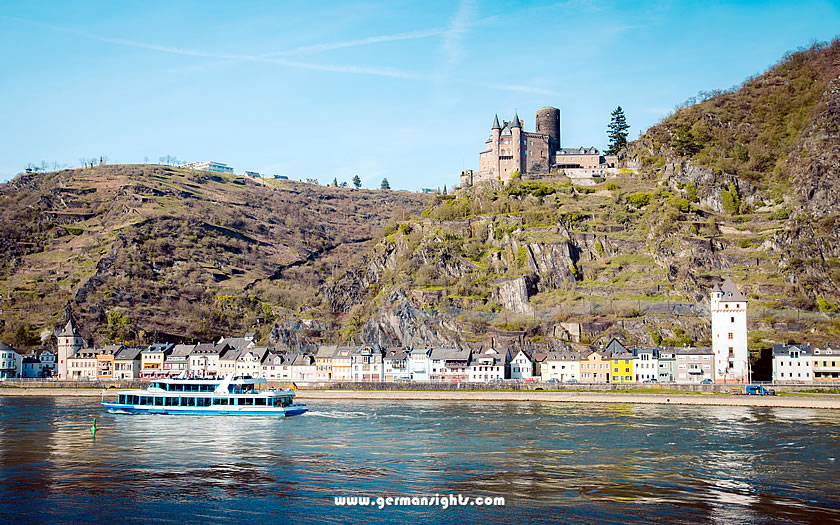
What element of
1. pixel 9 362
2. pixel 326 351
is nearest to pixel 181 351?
pixel 326 351

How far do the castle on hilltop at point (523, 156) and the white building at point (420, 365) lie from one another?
164 feet

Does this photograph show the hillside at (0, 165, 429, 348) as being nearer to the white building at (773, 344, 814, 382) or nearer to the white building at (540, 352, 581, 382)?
the white building at (540, 352, 581, 382)

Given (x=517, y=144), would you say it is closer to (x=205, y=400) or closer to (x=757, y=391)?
(x=757, y=391)

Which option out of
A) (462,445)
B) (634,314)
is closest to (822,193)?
(634,314)

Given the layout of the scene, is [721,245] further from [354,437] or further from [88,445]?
[88,445]

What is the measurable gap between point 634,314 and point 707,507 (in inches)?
2949

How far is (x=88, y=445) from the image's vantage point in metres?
49.8

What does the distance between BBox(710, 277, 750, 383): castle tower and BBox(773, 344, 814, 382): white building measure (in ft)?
10.9

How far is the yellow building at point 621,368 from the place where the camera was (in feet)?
318

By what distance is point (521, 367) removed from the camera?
103 meters

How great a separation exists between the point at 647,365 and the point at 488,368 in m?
20.2

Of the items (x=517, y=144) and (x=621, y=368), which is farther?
(x=517, y=144)

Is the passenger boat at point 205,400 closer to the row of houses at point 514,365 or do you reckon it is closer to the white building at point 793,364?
the row of houses at point 514,365

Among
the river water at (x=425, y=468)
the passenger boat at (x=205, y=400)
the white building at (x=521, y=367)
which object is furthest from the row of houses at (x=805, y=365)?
the passenger boat at (x=205, y=400)
